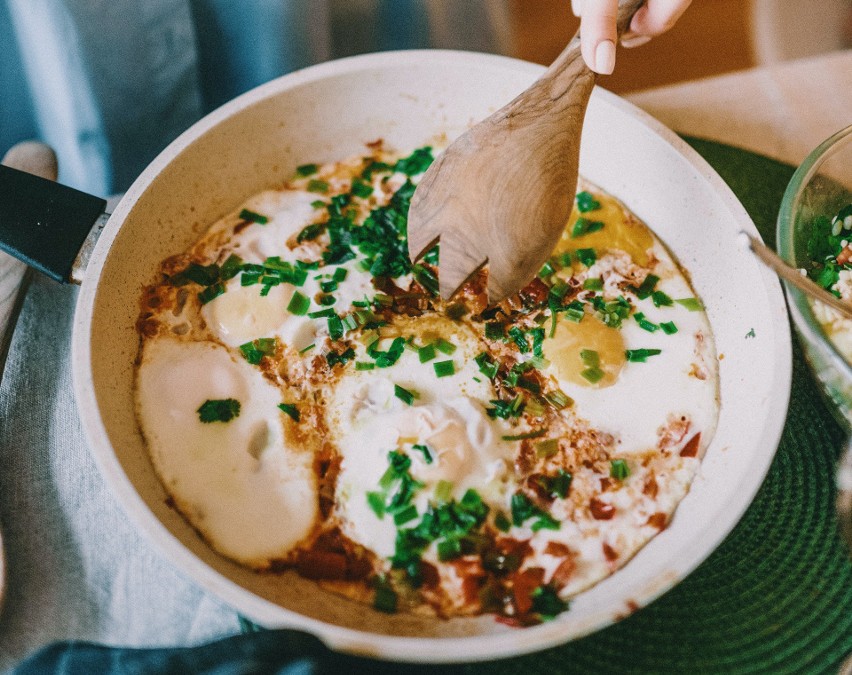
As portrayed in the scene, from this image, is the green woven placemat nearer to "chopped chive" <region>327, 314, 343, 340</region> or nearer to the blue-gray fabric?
"chopped chive" <region>327, 314, 343, 340</region>

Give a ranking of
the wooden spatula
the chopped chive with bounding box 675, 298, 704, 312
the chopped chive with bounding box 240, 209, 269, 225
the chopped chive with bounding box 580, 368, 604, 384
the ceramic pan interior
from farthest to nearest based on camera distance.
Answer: the chopped chive with bounding box 240, 209, 269, 225 → the chopped chive with bounding box 675, 298, 704, 312 → the chopped chive with bounding box 580, 368, 604, 384 → the wooden spatula → the ceramic pan interior

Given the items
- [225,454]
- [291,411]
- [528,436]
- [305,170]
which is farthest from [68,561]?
[305,170]

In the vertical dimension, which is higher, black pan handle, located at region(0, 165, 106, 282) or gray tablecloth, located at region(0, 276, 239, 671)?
black pan handle, located at region(0, 165, 106, 282)

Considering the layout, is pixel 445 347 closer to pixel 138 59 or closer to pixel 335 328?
pixel 335 328

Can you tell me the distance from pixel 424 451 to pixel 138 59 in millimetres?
1213

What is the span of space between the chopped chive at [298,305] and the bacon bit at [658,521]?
0.73 meters

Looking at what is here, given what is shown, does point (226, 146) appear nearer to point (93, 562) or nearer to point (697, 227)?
point (93, 562)

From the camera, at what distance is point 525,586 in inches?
45.8

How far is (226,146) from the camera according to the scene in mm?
1521

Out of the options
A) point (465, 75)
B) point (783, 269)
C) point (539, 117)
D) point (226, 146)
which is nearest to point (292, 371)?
point (226, 146)

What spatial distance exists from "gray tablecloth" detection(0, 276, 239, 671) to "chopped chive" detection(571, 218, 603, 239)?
0.99 meters

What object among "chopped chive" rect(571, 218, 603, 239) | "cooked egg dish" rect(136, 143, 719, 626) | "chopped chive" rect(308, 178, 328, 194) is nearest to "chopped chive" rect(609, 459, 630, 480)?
"cooked egg dish" rect(136, 143, 719, 626)

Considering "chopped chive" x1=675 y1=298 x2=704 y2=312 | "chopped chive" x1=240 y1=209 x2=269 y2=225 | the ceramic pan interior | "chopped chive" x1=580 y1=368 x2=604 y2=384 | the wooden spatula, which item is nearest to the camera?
the ceramic pan interior

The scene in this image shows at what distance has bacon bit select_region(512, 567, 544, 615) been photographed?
1.14m
